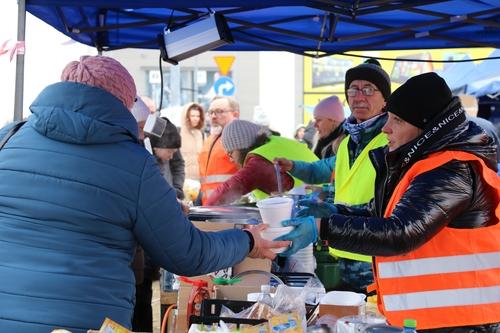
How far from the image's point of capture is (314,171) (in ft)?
16.7

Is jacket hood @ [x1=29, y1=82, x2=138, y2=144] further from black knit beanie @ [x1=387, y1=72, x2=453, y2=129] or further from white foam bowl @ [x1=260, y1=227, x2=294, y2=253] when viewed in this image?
black knit beanie @ [x1=387, y1=72, x2=453, y2=129]

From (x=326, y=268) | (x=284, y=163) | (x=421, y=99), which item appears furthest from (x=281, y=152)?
(x=421, y=99)

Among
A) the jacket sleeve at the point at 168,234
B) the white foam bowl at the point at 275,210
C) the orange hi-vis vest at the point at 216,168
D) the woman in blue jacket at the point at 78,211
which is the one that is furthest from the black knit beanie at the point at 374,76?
the orange hi-vis vest at the point at 216,168

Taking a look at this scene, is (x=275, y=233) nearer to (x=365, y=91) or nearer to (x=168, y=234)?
(x=168, y=234)

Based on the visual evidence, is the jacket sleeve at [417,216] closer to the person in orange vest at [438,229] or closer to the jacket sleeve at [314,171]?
the person in orange vest at [438,229]

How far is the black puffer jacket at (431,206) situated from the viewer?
2447mm

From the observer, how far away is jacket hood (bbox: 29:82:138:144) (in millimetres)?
2271

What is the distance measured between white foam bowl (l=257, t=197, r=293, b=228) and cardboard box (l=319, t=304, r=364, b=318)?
16.3 inches

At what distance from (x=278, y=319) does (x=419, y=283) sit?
0.57m

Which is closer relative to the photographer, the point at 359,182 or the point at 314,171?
the point at 359,182

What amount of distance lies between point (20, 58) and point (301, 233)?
1968 mm

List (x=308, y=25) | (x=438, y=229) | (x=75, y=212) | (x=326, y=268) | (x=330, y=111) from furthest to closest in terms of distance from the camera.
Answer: (x=330, y=111)
(x=308, y=25)
(x=326, y=268)
(x=438, y=229)
(x=75, y=212)

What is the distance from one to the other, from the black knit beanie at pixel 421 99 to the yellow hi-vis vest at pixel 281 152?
224cm

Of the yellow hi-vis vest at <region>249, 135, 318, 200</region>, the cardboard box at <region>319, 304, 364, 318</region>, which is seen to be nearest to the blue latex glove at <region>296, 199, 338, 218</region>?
the cardboard box at <region>319, 304, 364, 318</region>
